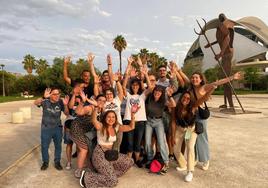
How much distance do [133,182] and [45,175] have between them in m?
1.45

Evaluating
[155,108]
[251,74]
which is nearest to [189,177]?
[155,108]

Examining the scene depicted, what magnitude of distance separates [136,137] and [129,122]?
0.95ft

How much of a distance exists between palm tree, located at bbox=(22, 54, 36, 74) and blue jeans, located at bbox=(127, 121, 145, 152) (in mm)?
62123

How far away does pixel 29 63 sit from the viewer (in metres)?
62.9

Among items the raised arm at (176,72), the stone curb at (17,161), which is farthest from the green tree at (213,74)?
the stone curb at (17,161)

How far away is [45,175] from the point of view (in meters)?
4.47

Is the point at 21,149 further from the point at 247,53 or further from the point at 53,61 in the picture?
the point at 247,53

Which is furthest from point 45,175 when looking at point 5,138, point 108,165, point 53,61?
point 53,61

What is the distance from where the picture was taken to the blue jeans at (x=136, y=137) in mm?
4598

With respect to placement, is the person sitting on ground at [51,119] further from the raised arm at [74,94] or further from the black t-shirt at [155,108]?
the black t-shirt at [155,108]

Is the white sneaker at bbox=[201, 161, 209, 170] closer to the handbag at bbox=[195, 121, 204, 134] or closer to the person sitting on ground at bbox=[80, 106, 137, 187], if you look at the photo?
the handbag at bbox=[195, 121, 204, 134]

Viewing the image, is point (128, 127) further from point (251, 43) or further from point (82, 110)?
point (251, 43)

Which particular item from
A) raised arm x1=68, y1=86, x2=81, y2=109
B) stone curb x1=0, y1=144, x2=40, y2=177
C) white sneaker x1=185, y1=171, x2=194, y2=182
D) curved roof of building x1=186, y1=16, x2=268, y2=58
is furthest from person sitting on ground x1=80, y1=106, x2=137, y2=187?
curved roof of building x1=186, y1=16, x2=268, y2=58

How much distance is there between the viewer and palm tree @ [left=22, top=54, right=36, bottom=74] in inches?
2467
